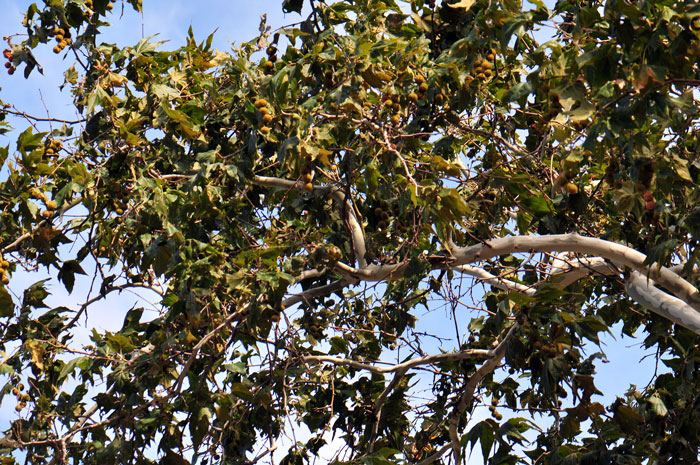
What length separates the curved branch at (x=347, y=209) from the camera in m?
5.20

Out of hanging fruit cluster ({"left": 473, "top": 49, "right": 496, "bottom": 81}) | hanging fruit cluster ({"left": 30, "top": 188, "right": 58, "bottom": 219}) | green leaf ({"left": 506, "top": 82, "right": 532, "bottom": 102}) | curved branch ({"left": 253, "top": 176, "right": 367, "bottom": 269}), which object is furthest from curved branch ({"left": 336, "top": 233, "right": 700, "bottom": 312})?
hanging fruit cluster ({"left": 30, "top": 188, "right": 58, "bottom": 219})

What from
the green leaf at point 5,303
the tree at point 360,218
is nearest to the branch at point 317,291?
the tree at point 360,218

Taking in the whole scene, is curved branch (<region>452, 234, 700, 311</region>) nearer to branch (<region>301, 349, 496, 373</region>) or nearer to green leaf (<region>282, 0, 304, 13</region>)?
branch (<region>301, 349, 496, 373</region>)

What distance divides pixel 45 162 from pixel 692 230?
146 inches

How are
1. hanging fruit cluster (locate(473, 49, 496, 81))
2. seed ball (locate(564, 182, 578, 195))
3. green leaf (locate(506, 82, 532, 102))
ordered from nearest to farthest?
seed ball (locate(564, 182, 578, 195))
green leaf (locate(506, 82, 532, 102))
hanging fruit cluster (locate(473, 49, 496, 81))

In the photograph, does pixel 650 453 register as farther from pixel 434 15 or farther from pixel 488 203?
pixel 434 15

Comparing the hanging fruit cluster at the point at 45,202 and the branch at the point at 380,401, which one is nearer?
the hanging fruit cluster at the point at 45,202

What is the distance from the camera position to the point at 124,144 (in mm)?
5375

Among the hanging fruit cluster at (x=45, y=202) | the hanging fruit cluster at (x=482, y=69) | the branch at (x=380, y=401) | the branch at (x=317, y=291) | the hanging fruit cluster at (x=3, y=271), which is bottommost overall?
the branch at (x=380, y=401)

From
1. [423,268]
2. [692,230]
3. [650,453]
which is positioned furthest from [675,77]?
[650,453]

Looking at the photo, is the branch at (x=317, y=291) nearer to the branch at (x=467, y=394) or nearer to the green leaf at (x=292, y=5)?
the branch at (x=467, y=394)

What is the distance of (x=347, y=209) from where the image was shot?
531 cm

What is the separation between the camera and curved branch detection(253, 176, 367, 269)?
5.20 m

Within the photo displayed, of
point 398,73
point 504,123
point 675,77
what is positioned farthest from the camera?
point 504,123
